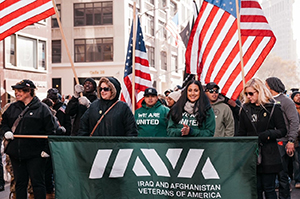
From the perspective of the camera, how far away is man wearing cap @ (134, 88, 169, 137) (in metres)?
7.88

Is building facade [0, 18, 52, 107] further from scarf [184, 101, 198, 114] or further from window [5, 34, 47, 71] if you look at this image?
scarf [184, 101, 198, 114]

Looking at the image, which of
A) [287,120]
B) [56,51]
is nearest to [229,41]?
[287,120]

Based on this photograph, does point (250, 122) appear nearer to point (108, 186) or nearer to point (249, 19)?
point (108, 186)

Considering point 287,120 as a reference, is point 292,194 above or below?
below

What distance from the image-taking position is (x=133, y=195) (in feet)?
16.6

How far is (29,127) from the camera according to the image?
21.5 feet

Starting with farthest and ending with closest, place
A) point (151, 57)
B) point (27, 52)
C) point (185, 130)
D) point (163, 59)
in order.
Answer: point (163, 59)
point (151, 57)
point (27, 52)
point (185, 130)

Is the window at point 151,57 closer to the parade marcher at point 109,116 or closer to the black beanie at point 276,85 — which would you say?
the black beanie at point 276,85

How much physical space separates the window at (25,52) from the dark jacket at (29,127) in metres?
23.3

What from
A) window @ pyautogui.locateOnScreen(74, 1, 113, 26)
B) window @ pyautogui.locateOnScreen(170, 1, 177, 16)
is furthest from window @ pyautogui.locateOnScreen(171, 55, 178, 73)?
window @ pyautogui.locateOnScreen(74, 1, 113, 26)

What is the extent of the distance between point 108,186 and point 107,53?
1393 inches

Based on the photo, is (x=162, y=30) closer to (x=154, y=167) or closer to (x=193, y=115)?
(x=193, y=115)

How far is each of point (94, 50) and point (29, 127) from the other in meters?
34.3

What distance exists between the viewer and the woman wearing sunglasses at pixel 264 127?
5.87 meters
